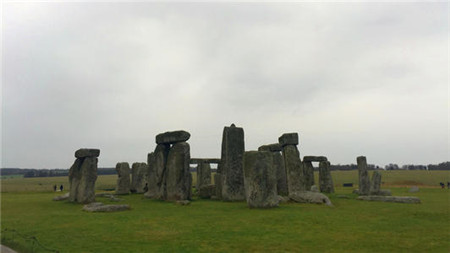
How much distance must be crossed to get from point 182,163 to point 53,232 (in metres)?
8.52

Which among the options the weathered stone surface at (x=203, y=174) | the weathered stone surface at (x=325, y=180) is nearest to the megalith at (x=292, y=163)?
the weathered stone surface at (x=325, y=180)

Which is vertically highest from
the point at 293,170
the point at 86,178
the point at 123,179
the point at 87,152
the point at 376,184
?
the point at 87,152

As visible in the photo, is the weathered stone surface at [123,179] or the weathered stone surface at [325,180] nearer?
the weathered stone surface at [123,179]

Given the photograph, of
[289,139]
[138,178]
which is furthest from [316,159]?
[138,178]

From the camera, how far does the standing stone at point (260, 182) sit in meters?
12.2

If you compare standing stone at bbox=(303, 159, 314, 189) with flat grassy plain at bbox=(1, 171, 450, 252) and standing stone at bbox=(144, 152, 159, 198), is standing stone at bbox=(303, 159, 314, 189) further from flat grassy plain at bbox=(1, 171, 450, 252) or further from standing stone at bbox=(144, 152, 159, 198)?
flat grassy plain at bbox=(1, 171, 450, 252)

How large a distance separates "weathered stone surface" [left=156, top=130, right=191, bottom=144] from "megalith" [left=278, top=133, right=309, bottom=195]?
18.7 ft

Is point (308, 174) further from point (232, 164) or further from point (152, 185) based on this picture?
point (152, 185)

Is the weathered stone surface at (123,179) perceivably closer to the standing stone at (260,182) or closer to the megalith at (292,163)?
the megalith at (292,163)

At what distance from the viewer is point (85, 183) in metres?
15.3

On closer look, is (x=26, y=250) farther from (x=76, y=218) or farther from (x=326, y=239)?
(x=326, y=239)

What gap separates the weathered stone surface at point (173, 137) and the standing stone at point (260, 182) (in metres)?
5.14

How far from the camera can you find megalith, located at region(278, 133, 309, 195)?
56.0 ft

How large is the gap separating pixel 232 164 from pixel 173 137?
3.63 metres
